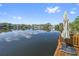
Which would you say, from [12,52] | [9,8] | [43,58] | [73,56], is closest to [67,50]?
[73,56]

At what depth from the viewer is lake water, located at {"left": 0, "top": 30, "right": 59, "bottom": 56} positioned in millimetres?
2191

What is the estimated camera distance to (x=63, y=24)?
2.17 meters

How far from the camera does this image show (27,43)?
2.20m

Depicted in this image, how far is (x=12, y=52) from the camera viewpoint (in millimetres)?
2193

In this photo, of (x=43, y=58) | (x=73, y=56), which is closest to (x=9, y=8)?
(x=43, y=58)

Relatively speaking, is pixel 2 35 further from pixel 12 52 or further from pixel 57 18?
pixel 57 18

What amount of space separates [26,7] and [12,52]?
0.45 m

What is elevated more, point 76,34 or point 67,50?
point 76,34

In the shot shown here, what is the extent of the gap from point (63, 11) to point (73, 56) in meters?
0.44

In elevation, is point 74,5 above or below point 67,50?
above

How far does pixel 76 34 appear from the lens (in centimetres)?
217

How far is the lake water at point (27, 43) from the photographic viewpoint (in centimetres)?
219

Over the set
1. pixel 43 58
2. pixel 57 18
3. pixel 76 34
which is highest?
pixel 57 18

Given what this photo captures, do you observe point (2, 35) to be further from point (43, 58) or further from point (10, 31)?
point (43, 58)
